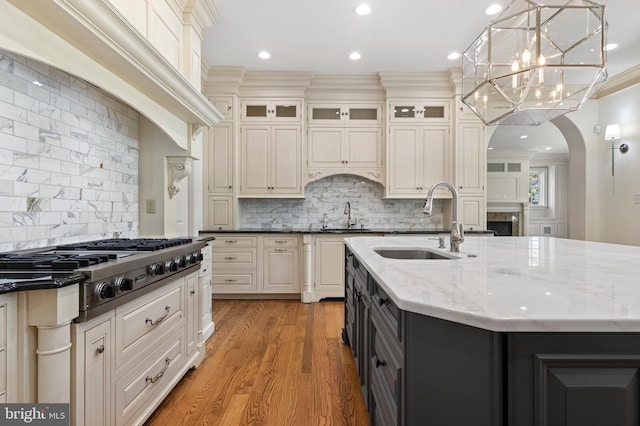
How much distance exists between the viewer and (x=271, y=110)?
436 centimetres

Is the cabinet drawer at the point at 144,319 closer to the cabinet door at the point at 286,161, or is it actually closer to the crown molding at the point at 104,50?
the crown molding at the point at 104,50

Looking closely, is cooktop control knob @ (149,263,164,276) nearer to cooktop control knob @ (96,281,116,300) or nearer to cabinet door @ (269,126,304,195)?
cooktop control knob @ (96,281,116,300)

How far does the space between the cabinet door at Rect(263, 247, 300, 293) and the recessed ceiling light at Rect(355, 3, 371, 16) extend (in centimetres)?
262

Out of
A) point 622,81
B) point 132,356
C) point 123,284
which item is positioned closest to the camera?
point 123,284

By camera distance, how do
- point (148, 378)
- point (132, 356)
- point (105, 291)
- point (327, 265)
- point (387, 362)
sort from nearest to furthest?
point (387, 362), point (105, 291), point (132, 356), point (148, 378), point (327, 265)

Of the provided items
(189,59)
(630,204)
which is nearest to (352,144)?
(189,59)

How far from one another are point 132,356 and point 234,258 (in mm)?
2623

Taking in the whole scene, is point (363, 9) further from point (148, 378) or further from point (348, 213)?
point (148, 378)

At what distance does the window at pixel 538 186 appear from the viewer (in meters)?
9.52

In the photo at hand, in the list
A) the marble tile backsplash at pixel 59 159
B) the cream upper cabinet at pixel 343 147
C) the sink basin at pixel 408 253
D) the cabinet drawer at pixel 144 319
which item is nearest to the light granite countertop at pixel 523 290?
the sink basin at pixel 408 253

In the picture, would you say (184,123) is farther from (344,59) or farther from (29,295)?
(344,59)

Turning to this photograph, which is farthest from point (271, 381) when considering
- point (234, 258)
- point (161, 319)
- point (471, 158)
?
point (471, 158)

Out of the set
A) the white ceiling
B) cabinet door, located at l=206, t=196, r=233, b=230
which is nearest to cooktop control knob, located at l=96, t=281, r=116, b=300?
the white ceiling

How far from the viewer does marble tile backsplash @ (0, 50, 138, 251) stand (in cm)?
149
